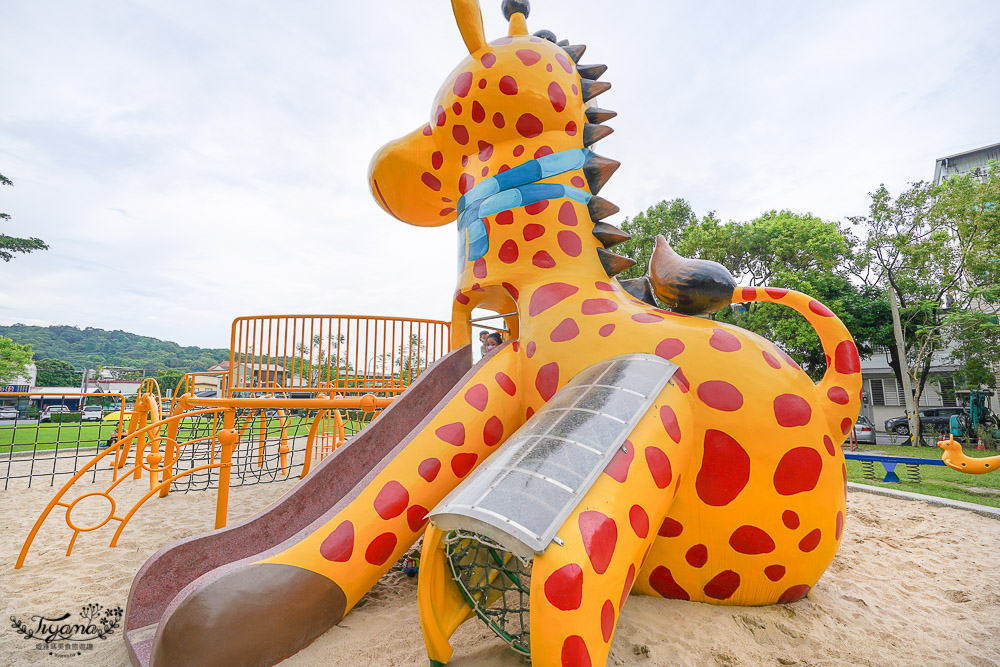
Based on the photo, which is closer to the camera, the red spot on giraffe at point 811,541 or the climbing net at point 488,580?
the climbing net at point 488,580

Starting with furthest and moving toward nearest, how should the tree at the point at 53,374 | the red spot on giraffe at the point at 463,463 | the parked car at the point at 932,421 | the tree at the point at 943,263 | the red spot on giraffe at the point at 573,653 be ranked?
the tree at the point at 53,374, the parked car at the point at 932,421, the tree at the point at 943,263, the red spot on giraffe at the point at 463,463, the red spot on giraffe at the point at 573,653

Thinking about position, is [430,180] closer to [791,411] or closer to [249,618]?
[791,411]

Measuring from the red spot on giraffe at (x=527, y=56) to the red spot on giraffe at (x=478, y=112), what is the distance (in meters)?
0.52

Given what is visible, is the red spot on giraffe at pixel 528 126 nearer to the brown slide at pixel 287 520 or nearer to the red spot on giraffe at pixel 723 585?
the brown slide at pixel 287 520

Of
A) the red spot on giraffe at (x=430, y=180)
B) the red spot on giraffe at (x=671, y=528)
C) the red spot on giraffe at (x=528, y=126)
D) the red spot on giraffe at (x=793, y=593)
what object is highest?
the red spot on giraffe at (x=528, y=126)

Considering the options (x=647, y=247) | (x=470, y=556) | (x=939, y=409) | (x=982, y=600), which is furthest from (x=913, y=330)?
(x=470, y=556)

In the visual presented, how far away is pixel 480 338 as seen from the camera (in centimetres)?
675

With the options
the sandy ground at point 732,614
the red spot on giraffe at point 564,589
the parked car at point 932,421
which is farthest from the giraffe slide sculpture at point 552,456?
the parked car at point 932,421

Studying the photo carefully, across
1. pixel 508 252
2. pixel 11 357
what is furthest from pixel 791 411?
pixel 11 357

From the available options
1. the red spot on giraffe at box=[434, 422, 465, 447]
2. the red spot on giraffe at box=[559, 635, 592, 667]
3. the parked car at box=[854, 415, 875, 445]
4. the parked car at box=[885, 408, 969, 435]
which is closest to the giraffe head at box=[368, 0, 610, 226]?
the red spot on giraffe at box=[434, 422, 465, 447]

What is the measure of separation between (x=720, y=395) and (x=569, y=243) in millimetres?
1700

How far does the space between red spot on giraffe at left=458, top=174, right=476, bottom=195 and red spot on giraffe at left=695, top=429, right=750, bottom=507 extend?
2923 millimetres

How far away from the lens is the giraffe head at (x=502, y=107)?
4086 millimetres

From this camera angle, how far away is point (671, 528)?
2893mm
